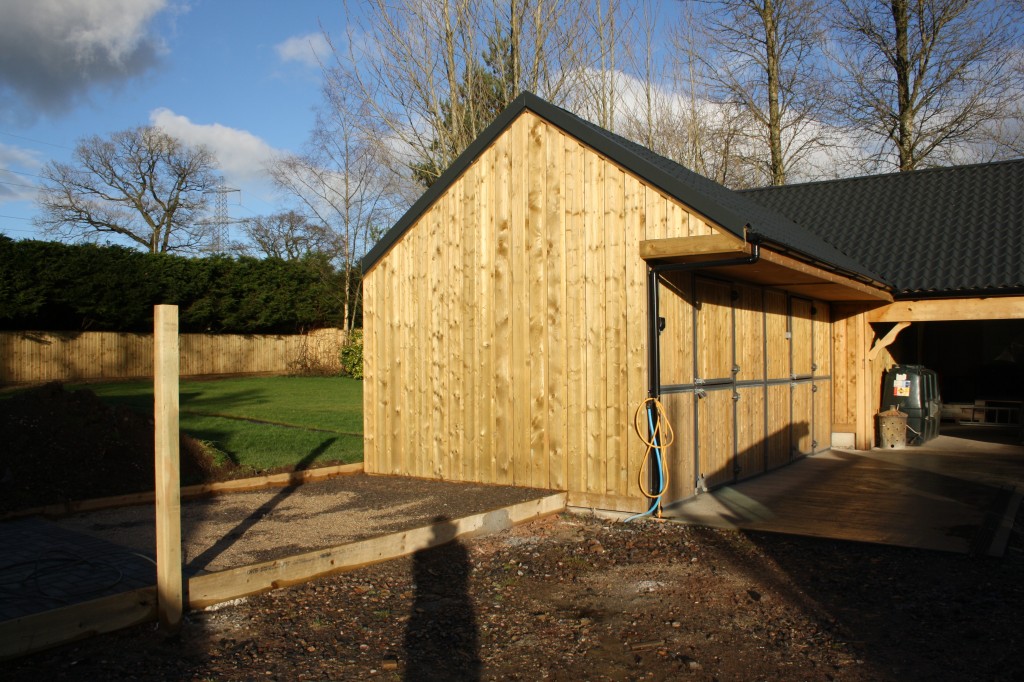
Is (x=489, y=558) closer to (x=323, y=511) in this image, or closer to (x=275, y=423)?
(x=323, y=511)

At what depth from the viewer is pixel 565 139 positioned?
8172 mm

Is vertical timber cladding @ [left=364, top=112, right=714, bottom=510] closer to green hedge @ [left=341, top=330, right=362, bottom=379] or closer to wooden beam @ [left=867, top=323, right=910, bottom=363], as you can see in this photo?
wooden beam @ [left=867, top=323, right=910, bottom=363]

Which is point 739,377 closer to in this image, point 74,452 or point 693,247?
point 693,247

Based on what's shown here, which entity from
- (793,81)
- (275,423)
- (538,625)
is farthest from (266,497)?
(793,81)

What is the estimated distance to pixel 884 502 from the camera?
8219 mm

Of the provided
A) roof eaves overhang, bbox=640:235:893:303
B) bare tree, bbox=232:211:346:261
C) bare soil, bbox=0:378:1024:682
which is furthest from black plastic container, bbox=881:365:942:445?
bare tree, bbox=232:211:346:261

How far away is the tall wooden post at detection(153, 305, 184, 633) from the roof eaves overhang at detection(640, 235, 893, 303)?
4.31 m

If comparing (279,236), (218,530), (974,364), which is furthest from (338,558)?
(279,236)

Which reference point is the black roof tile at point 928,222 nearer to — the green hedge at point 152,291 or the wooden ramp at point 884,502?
the wooden ramp at point 884,502

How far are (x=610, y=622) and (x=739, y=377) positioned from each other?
5.22m

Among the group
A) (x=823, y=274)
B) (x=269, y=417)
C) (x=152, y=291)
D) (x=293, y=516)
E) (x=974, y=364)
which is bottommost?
(x=293, y=516)

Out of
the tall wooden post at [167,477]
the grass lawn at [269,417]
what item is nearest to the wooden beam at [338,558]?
the tall wooden post at [167,477]

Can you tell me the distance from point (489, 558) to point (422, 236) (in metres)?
4.30

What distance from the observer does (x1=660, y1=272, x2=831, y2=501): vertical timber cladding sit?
316 inches
